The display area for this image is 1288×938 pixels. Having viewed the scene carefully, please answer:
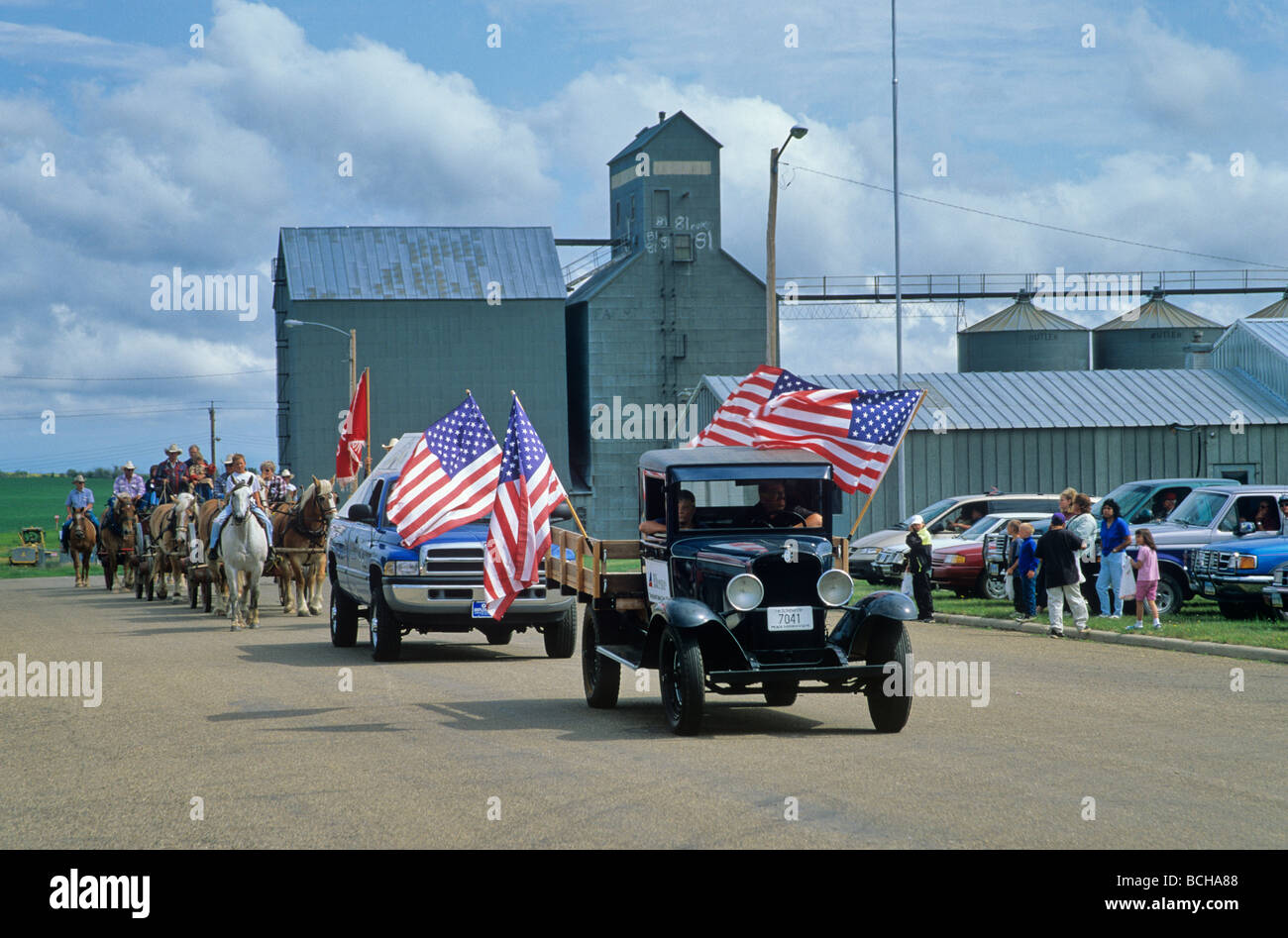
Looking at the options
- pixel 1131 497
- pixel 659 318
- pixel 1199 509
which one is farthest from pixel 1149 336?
pixel 1199 509

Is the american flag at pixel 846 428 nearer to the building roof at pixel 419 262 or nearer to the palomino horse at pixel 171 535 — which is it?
the palomino horse at pixel 171 535

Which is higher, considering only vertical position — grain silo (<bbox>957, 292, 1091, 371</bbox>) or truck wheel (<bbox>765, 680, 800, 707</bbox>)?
grain silo (<bbox>957, 292, 1091, 371</bbox>)

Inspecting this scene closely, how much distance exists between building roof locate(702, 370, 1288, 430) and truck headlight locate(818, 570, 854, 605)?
3385 cm

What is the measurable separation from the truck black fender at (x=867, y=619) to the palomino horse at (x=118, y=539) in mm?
24656

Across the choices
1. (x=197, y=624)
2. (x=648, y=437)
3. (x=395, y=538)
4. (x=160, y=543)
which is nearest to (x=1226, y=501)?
(x=395, y=538)

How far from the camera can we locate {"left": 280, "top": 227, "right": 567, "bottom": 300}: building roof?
64.4 metres

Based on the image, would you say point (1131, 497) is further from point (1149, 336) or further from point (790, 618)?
point (1149, 336)

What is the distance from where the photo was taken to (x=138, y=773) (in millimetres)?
9648

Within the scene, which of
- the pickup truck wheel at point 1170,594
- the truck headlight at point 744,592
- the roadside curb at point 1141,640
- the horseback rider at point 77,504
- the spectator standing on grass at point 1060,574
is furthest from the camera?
the horseback rider at point 77,504

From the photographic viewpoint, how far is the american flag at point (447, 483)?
49.1 feet

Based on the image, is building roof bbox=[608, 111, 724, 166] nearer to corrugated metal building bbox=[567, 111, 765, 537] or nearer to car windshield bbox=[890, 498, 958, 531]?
corrugated metal building bbox=[567, 111, 765, 537]

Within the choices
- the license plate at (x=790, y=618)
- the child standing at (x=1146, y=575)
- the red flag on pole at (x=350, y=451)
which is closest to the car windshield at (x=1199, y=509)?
the child standing at (x=1146, y=575)

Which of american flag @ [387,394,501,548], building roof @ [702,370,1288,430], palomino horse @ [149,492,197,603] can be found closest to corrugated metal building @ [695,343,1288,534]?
building roof @ [702,370,1288,430]

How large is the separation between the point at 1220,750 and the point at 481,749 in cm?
513
